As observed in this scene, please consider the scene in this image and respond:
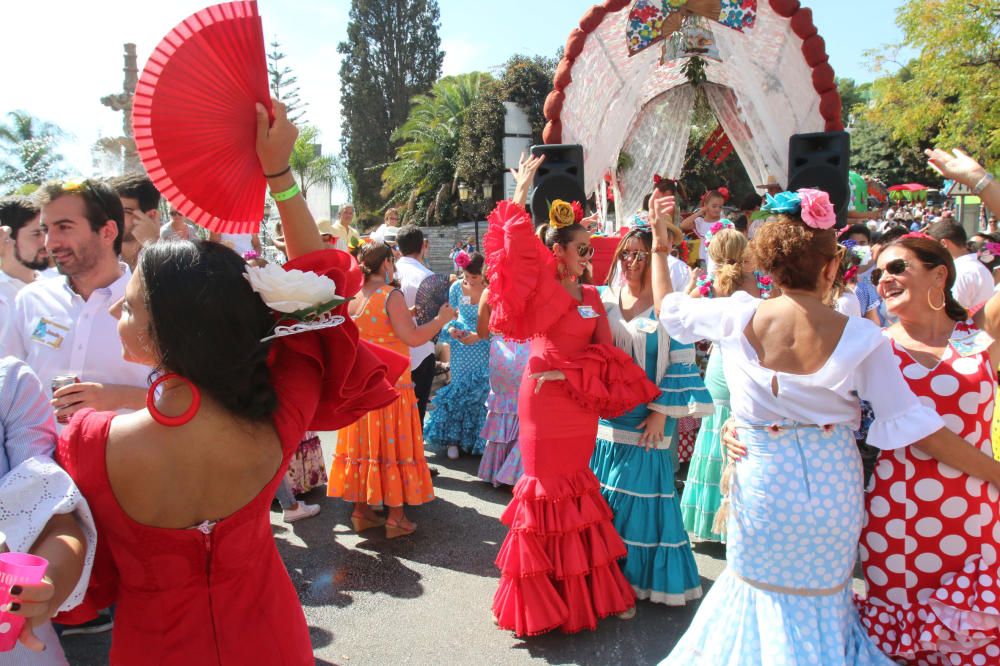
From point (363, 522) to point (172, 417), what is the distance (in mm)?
3388

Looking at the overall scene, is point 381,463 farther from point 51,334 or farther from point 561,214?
point 51,334

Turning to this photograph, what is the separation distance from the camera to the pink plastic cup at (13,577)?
3.91ft

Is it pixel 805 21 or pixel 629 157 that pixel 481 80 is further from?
pixel 805 21

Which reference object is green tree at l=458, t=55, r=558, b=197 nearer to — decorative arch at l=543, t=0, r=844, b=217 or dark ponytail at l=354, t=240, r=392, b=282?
decorative arch at l=543, t=0, r=844, b=217

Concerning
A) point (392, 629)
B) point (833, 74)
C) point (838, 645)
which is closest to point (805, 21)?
point (833, 74)

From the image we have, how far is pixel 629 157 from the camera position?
8.66 meters

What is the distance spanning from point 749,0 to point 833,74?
1010mm

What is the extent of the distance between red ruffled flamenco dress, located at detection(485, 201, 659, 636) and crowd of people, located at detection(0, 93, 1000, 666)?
14 millimetres

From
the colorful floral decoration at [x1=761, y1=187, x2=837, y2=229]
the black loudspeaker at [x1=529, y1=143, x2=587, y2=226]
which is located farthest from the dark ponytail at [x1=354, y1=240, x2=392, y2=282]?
the colorful floral decoration at [x1=761, y1=187, x2=837, y2=229]

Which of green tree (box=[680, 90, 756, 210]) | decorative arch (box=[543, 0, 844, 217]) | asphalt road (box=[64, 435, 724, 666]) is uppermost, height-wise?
green tree (box=[680, 90, 756, 210])

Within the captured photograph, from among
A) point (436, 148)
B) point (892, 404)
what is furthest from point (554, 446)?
point (436, 148)

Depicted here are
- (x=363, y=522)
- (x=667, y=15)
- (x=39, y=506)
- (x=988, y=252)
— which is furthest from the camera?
(x=988, y=252)

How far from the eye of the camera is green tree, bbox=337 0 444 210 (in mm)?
37906

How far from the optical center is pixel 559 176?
5844 mm
